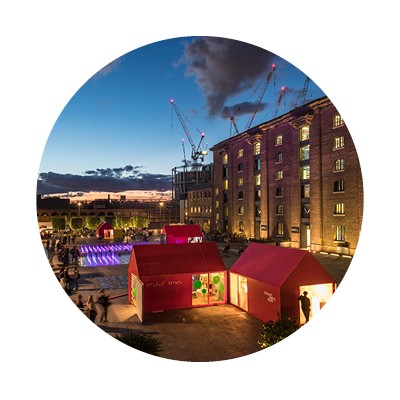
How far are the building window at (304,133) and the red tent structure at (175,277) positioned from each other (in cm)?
2470

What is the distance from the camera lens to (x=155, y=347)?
34.2 ft

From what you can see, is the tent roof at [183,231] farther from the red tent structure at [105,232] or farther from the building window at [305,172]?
the red tent structure at [105,232]

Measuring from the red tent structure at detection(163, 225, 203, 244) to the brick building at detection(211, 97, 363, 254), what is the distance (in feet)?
34.7

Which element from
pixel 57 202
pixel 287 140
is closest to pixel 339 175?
pixel 287 140

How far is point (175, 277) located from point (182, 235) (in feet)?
64.7

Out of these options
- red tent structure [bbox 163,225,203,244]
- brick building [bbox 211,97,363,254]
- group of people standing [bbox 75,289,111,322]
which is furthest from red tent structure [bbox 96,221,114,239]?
group of people standing [bbox 75,289,111,322]

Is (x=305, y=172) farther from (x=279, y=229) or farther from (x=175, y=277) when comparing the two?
(x=175, y=277)

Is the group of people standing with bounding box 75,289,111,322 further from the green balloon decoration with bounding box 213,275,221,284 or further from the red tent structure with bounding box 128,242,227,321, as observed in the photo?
the green balloon decoration with bounding box 213,275,221,284

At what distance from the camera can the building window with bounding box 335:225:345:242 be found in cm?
3394

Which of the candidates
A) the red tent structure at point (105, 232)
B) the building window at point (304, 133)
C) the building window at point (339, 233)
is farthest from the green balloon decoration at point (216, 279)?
the red tent structure at point (105, 232)

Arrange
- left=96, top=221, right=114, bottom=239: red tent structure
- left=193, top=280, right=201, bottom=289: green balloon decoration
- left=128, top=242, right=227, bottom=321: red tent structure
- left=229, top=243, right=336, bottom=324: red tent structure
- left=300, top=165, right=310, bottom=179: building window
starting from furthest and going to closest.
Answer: left=96, top=221, right=114, bottom=239: red tent structure < left=300, top=165, right=310, bottom=179: building window < left=193, top=280, right=201, bottom=289: green balloon decoration < left=128, top=242, right=227, bottom=321: red tent structure < left=229, top=243, right=336, bottom=324: red tent structure

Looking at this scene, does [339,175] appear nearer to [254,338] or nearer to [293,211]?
[293,211]

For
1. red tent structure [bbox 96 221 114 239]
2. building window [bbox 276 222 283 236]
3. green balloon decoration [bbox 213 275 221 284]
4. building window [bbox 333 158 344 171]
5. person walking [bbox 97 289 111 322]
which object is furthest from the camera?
red tent structure [bbox 96 221 114 239]

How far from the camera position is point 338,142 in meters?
34.2
